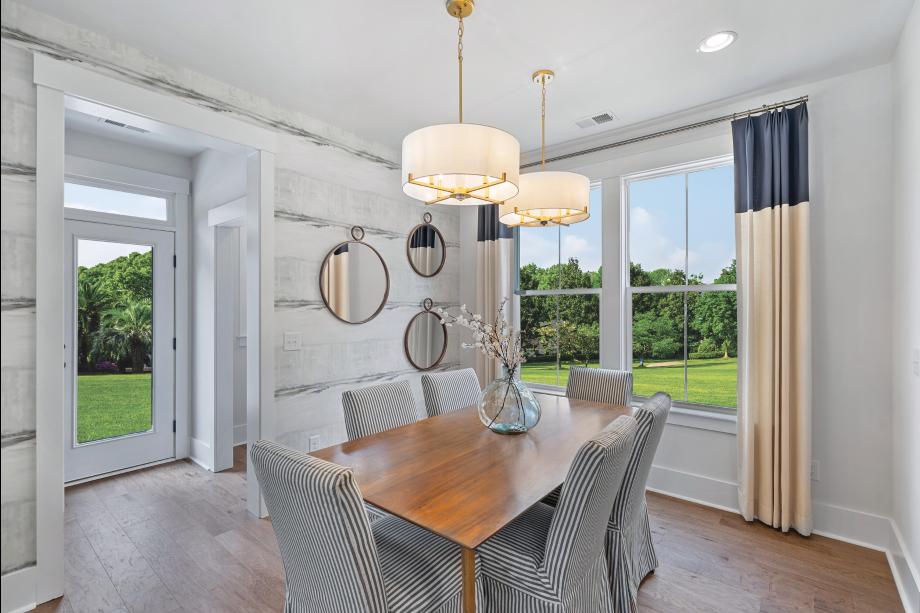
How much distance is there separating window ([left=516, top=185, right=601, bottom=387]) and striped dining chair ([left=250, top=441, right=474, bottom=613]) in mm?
2536

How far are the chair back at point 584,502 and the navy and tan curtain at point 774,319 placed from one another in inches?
66.3

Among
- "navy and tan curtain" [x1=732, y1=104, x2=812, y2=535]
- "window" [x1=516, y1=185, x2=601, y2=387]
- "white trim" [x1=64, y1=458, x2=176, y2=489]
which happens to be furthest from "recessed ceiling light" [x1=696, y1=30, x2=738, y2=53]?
"white trim" [x1=64, y1=458, x2=176, y2=489]

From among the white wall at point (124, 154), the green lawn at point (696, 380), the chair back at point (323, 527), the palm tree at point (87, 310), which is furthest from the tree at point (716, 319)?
the palm tree at point (87, 310)

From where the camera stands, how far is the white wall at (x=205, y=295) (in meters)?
3.84

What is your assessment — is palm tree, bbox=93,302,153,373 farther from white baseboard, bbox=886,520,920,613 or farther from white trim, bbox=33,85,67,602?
white baseboard, bbox=886,520,920,613

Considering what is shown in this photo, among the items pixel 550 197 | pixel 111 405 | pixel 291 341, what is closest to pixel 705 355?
pixel 550 197

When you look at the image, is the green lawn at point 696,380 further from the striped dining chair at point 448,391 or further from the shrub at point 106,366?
the shrub at point 106,366

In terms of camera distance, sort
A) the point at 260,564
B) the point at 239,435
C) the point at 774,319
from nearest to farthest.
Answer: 1. the point at 260,564
2. the point at 774,319
3. the point at 239,435

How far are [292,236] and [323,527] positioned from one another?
7.60 feet

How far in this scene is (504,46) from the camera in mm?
2469

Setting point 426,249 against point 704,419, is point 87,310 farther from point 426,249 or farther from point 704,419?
point 704,419

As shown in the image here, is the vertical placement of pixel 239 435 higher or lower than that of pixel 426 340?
lower

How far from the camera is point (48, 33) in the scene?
2.23m

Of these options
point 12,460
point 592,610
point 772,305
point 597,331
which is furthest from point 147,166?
point 772,305
